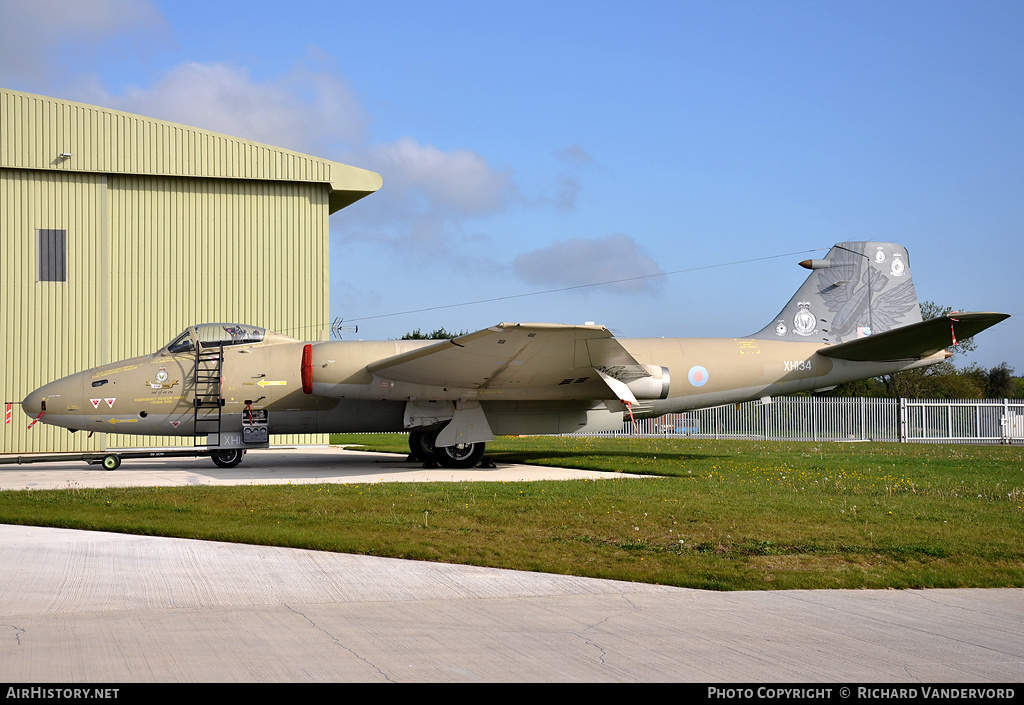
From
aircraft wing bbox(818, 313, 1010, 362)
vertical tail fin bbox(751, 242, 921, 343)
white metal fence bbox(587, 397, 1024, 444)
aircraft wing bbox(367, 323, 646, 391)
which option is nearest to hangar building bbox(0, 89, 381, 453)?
aircraft wing bbox(367, 323, 646, 391)

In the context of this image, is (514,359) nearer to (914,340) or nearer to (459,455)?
(459,455)

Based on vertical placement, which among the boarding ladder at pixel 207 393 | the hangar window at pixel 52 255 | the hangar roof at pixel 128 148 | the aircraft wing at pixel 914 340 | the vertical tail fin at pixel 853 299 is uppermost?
the hangar roof at pixel 128 148

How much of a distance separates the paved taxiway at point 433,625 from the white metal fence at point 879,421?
1139 inches

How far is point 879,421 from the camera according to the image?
117ft

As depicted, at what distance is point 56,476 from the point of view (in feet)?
49.9

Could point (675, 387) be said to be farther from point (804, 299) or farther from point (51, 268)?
point (51, 268)

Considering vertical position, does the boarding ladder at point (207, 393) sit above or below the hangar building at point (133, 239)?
below

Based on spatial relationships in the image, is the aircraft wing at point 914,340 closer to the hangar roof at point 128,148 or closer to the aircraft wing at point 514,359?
the aircraft wing at point 514,359

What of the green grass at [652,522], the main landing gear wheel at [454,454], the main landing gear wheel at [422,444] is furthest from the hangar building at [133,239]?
the green grass at [652,522]

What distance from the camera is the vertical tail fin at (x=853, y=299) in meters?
19.4

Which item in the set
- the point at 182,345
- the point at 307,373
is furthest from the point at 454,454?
the point at 182,345

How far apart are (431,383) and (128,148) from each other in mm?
12645

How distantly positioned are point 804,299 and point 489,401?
8070 mm
